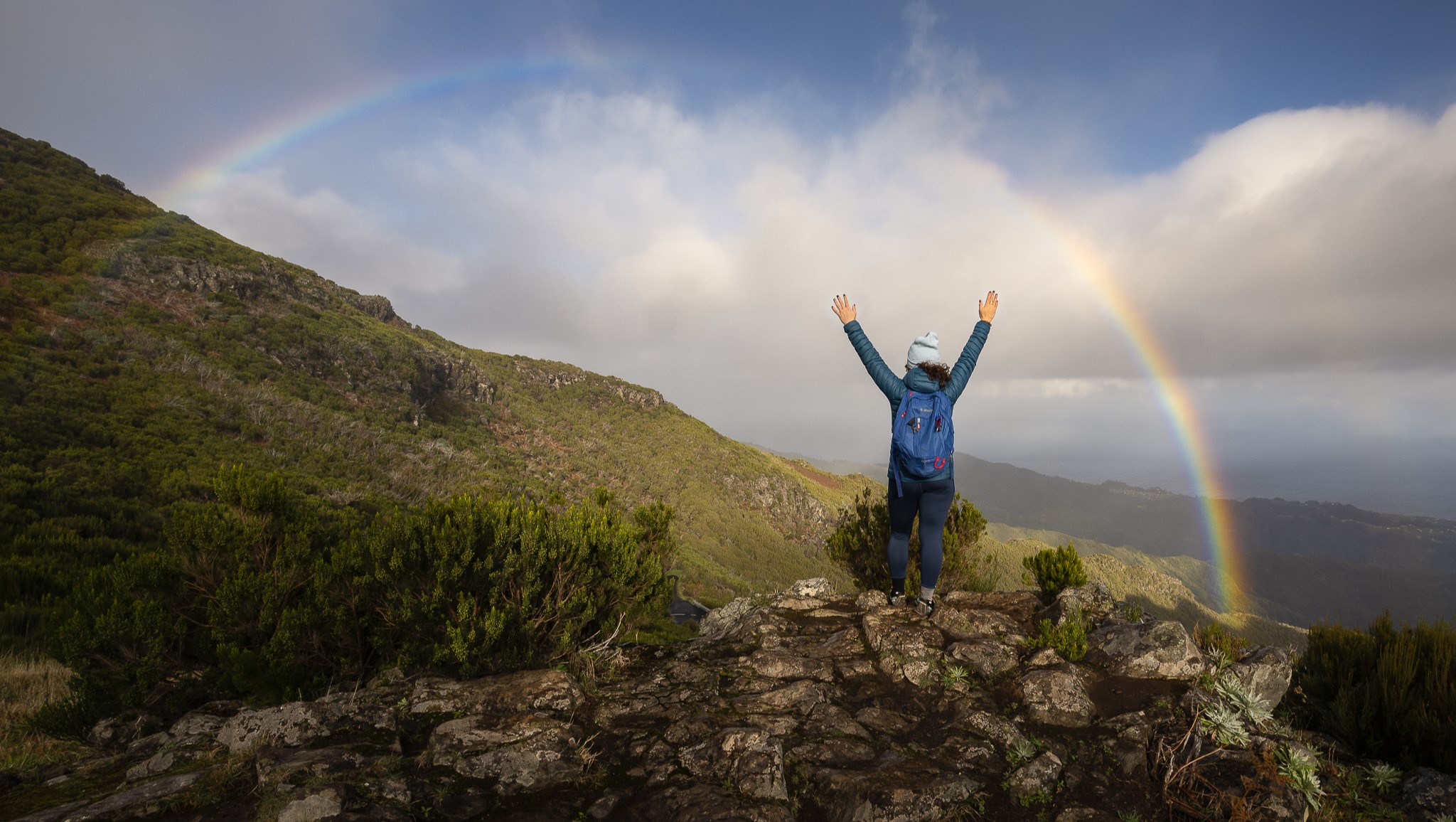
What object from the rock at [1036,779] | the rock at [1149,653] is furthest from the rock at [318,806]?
the rock at [1149,653]

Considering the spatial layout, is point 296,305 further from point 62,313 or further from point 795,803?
point 795,803

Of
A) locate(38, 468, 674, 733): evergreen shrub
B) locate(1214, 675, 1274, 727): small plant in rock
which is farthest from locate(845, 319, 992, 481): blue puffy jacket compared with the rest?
locate(38, 468, 674, 733): evergreen shrub

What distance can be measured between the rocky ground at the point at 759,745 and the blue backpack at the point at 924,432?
71.6 inches

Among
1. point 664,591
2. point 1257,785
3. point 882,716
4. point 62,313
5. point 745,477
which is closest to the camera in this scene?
point 1257,785

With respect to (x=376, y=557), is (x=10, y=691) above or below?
below

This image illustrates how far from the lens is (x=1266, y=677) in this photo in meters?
4.23

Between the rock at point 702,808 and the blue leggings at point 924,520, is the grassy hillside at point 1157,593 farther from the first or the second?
the rock at point 702,808

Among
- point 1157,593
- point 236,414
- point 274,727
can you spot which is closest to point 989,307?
point 274,727

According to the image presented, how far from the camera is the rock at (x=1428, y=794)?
3.16 meters

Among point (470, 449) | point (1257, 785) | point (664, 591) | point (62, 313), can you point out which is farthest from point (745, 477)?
point (1257, 785)

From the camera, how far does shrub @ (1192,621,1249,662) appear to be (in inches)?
195

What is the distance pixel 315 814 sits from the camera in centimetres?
286

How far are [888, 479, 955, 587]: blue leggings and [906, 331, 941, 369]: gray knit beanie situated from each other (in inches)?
50.8

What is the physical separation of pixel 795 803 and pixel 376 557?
4.64m
